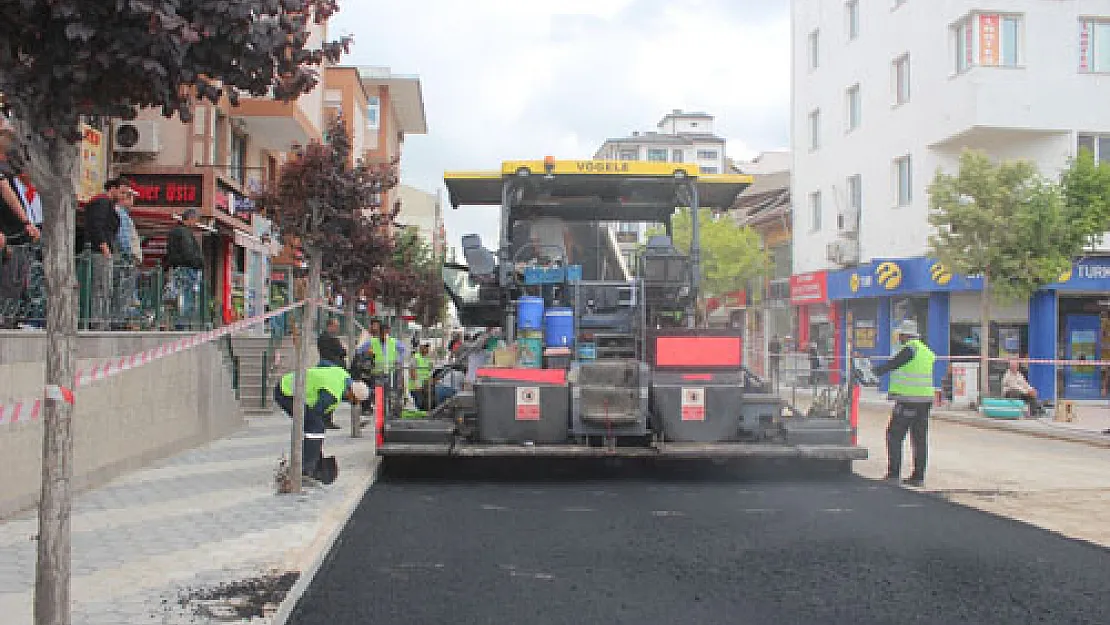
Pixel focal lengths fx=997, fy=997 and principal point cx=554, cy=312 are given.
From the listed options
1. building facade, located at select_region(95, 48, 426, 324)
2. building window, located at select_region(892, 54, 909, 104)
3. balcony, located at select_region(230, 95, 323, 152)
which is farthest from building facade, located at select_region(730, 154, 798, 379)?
balcony, located at select_region(230, 95, 323, 152)

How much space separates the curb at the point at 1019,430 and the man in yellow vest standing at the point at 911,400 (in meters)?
6.21

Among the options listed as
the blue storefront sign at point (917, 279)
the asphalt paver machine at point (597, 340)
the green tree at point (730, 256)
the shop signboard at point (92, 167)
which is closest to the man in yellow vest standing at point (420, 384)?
the asphalt paver machine at point (597, 340)

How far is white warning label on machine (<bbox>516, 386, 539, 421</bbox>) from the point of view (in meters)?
8.63

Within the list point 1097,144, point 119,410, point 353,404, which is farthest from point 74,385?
point 1097,144

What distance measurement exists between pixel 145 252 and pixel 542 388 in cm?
1095

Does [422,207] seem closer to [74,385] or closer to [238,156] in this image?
[238,156]

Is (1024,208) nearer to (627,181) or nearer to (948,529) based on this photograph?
(627,181)

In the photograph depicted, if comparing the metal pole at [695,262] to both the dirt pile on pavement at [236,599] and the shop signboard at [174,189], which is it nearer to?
the dirt pile on pavement at [236,599]

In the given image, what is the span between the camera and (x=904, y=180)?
86.8 feet

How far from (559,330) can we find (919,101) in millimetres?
19153

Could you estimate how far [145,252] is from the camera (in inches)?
669

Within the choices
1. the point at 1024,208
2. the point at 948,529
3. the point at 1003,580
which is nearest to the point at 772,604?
the point at 1003,580

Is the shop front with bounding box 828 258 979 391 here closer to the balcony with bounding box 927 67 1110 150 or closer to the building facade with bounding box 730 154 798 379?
the balcony with bounding box 927 67 1110 150

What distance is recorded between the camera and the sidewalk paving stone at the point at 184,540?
4.74 metres
